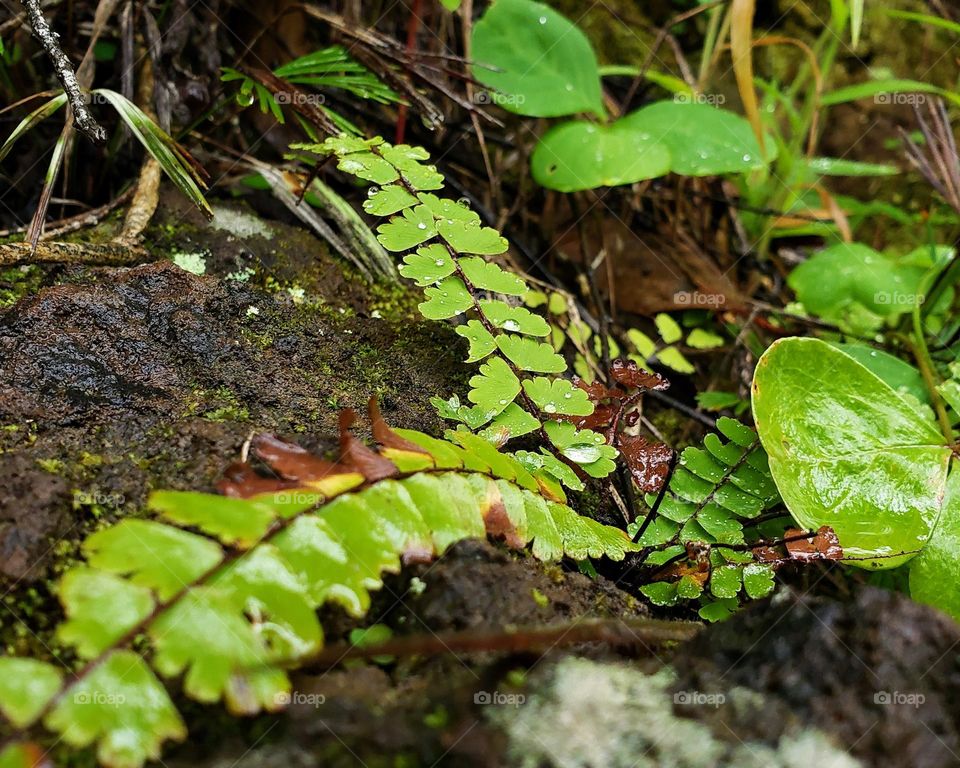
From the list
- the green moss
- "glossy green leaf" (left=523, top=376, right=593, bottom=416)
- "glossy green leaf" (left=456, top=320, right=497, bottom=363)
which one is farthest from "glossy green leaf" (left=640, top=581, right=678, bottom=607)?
the green moss

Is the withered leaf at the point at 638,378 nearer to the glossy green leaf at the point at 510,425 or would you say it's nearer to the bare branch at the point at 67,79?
the glossy green leaf at the point at 510,425

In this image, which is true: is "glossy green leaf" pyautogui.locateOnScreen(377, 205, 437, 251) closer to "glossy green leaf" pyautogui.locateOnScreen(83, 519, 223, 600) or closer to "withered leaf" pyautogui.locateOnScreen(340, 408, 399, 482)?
"withered leaf" pyautogui.locateOnScreen(340, 408, 399, 482)

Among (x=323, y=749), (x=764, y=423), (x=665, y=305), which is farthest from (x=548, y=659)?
(x=665, y=305)

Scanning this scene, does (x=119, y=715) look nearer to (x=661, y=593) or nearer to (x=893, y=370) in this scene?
(x=661, y=593)

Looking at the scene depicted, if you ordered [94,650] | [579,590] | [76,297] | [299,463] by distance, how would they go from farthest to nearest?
[76,297] → [579,590] → [299,463] → [94,650]

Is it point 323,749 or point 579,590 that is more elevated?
point 323,749

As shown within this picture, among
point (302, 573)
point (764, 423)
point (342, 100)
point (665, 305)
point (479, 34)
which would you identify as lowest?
point (665, 305)

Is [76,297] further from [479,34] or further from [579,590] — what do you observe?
[479,34]

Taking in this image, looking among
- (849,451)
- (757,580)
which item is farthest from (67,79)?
(849,451)
